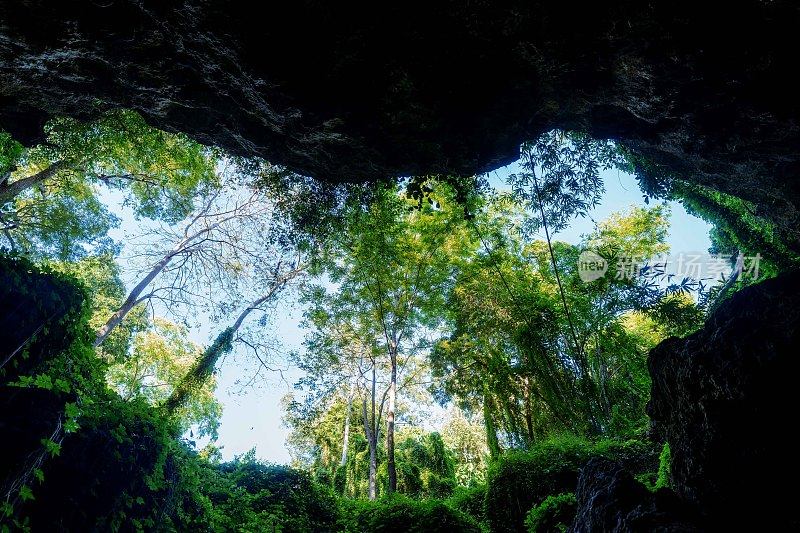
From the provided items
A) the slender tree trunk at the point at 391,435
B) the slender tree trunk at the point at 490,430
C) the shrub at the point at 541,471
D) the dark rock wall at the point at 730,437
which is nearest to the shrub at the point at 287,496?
the slender tree trunk at the point at 391,435

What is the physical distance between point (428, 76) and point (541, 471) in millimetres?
8417

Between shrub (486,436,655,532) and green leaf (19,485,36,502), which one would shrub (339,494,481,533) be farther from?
green leaf (19,485,36,502)

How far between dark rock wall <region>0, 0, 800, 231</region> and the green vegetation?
138 centimetres

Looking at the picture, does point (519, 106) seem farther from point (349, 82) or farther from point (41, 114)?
point (41, 114)

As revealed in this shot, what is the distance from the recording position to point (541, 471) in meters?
7.90

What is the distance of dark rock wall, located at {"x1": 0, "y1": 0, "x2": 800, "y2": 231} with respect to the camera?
13.7ft

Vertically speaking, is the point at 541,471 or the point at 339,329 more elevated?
the point at 339,329

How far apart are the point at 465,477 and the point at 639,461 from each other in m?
15.6

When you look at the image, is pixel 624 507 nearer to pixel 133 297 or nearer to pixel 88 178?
pixel 133 297

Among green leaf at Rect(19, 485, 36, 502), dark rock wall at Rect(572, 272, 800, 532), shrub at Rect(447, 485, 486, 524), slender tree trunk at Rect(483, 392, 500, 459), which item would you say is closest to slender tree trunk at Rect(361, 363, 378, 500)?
shrub at Rect(447, 485, 486, 524)

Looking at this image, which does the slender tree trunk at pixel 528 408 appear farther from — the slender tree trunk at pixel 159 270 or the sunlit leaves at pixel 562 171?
the slender tree trunk at pixel 159 270

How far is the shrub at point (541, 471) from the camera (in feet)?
24.9

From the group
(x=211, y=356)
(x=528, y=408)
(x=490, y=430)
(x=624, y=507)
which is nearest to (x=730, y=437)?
(x=624, y=507)

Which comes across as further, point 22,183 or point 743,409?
point 22,183
